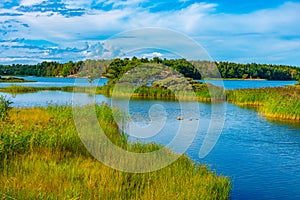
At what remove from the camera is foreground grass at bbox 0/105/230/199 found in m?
7.04

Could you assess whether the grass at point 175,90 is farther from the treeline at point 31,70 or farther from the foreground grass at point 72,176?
the treeline at point 31,70

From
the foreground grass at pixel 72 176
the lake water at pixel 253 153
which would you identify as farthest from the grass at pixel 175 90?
the foreground grass at pixel 72 176

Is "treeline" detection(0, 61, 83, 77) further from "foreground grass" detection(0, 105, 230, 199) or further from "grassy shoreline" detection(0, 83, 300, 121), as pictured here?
"foreground grass" detection(0, 105, 230, 199)

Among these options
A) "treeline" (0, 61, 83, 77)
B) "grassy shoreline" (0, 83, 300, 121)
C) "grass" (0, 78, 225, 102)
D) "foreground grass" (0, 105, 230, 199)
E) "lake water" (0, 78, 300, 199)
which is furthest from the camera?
"treeline" (0, 61, 83, 77)

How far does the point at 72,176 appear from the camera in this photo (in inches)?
306

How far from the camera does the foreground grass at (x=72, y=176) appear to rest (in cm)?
704

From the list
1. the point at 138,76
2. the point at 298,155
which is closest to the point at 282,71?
the point at 138,76

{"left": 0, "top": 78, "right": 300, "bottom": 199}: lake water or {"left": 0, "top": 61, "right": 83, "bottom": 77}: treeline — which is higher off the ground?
{"left": 0, "top": 61, "right": 83, "bottom": 77}: treeline

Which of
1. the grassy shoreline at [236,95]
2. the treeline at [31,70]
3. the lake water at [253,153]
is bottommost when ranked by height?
the lake water at [253,153]

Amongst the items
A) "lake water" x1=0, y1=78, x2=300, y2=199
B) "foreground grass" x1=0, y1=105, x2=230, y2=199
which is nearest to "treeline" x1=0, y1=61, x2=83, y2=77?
"lake water" x1=0, y1=78, x2=300, y2=199

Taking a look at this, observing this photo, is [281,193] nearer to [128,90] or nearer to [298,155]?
[298,155]

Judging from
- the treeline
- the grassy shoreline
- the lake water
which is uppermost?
the treeline

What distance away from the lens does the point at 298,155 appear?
1429 cm

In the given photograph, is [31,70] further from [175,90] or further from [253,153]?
[253,153]
